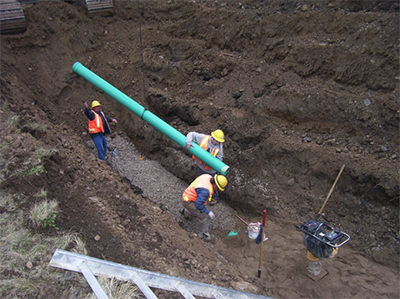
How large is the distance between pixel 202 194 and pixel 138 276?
5.88 feet

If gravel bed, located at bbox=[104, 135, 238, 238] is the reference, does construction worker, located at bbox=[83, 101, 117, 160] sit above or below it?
above

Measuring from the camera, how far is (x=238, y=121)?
6.69m

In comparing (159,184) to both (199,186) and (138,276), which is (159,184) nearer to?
(199,186)

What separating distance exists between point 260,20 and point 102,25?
185 inches

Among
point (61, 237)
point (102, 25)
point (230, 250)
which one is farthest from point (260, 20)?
point (61, 237)

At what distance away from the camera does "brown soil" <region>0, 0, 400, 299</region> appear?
4.46 meters

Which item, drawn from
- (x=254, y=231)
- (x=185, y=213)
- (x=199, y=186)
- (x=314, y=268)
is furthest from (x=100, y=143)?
(x=314, y=268)

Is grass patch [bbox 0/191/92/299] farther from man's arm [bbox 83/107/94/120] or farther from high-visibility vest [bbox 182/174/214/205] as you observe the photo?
man's arm [bbox 83/107/94/120]

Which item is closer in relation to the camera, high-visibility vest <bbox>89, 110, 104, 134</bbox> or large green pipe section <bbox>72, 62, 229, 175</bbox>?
large green pipe section <bbox>72, 62, 229, 175</bbox>

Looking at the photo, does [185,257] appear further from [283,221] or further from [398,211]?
[398,211]

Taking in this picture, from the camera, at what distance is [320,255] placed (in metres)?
4.16

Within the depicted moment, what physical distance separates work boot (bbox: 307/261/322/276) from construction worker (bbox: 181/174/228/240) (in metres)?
1.70

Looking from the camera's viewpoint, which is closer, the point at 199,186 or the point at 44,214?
the point at 44,214

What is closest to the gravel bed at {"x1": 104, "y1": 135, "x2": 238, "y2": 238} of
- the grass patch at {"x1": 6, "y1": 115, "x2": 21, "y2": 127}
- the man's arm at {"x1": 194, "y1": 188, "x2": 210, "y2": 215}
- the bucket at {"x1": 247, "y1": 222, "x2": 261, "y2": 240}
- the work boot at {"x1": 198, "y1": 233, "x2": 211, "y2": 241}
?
the work boot at {"x1": 198, "y1": 233, "x2": 211, "y2": 241}
